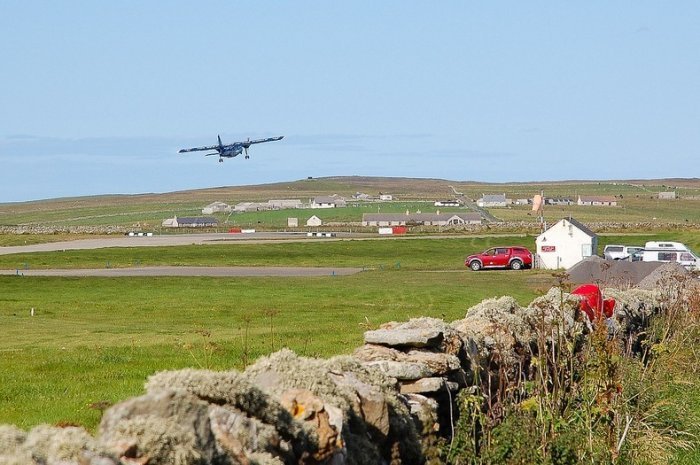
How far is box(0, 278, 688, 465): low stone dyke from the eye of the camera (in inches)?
193

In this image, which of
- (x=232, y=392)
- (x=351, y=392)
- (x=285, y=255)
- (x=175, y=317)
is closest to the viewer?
(x=232, y=392)

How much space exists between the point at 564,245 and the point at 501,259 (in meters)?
6.78

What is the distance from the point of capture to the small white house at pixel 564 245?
69062 mm

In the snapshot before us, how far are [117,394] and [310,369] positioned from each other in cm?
511

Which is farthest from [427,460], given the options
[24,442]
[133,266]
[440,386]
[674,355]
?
[133,266]

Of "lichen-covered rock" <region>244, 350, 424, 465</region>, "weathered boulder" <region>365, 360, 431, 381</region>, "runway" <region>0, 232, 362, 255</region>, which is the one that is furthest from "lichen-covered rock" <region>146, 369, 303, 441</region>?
"runway" <region>0, 232, 362, 255</region>

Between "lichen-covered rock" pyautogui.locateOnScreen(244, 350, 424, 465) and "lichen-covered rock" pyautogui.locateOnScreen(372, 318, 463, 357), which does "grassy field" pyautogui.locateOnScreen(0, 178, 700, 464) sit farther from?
"lichen-covered rock" pyautogui.locateOnScreen(372, 318, 463, 357)

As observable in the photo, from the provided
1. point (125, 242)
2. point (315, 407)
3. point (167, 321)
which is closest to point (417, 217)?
point (125, 242)

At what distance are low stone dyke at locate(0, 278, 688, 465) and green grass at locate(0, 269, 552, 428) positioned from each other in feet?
8.02

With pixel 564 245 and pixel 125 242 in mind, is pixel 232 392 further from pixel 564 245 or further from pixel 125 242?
pixel 125 242

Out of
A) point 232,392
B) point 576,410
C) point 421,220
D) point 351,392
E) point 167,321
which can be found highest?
point 232,392

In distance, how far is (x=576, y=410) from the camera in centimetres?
1055

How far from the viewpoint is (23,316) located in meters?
29.3

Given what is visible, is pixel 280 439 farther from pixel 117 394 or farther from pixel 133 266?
pixel 133 266
